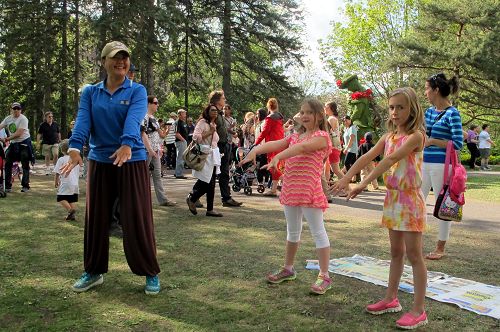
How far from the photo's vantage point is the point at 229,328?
344cm

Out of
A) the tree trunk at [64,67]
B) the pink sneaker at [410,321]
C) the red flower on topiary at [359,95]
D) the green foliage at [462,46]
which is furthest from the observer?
the green foliage at [462,46]

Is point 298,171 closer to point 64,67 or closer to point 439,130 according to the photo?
point 439,130

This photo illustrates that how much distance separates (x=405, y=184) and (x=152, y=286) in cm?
229

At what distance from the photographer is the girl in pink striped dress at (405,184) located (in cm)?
351

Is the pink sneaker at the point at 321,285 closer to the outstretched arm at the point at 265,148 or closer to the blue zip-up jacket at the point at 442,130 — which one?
the outstretched arm at the point at 265,148

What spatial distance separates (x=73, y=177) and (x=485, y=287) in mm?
6048

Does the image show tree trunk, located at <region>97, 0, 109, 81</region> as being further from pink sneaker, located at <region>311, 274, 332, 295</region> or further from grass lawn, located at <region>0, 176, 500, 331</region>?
pink sneaker, located at <region>311, 274, 332, 295</region>

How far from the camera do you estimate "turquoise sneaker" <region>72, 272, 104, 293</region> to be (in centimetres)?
422

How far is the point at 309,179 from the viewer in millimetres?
4324

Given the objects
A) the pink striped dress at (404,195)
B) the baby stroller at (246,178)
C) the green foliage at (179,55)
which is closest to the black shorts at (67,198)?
the baby stroller at (246,178)

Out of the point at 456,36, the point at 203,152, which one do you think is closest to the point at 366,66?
the point at 456,36

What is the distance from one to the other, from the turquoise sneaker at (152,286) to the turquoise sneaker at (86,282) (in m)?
0.49

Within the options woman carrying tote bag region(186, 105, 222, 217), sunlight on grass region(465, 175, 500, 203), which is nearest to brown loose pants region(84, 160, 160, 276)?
woman carrying tote bag region(186, 105, 222, 217)

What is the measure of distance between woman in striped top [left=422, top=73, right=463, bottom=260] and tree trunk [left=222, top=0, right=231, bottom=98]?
69.9 ft
